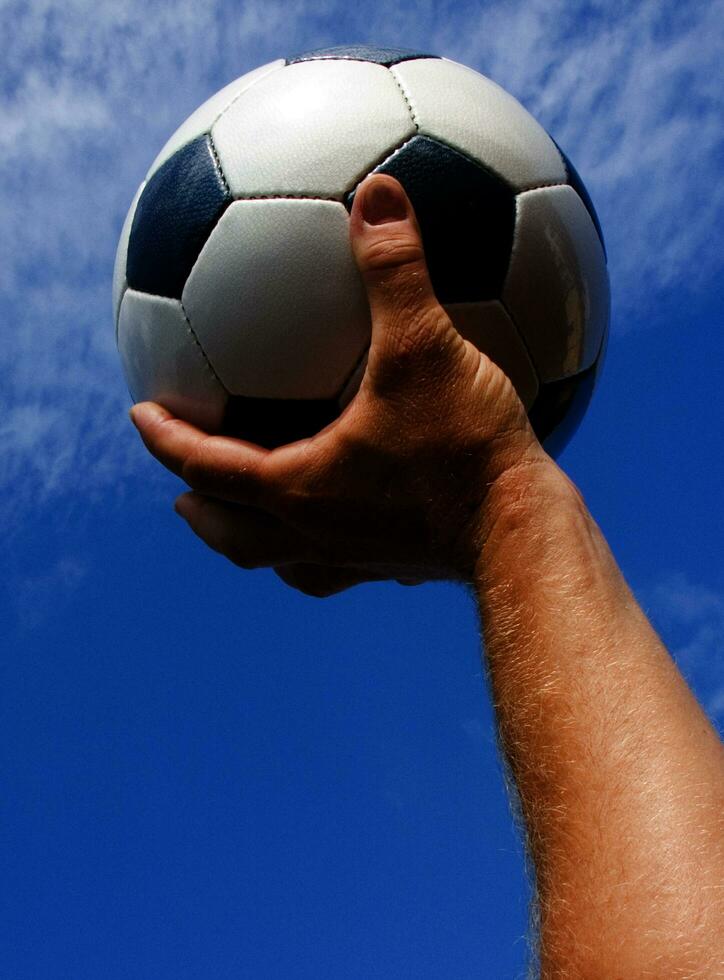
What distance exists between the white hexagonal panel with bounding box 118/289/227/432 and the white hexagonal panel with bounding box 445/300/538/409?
988 mm

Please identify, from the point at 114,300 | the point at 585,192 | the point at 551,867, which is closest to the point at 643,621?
the point at 551,867

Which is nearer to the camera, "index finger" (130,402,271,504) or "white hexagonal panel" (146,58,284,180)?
"index finger" (130,402,271,504)

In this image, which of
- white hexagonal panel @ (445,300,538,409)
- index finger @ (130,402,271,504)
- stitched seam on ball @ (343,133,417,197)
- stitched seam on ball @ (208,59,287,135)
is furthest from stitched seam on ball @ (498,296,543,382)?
stitched seam on ball @ (208,59,287,135)

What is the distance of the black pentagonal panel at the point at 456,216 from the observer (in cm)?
425

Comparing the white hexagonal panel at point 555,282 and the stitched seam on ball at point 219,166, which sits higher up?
the stitched seam on ball at point 219,166

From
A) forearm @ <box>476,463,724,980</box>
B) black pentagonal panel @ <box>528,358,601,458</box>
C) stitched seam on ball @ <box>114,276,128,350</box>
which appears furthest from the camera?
stitched seam on ball @ <box>114,276,128,350</box>

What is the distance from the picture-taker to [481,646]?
3.57 m

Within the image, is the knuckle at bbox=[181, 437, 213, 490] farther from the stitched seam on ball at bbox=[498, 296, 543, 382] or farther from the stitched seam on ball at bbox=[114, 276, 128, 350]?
the stitched seam on ball at bbox=[498, 296, 543, 382]

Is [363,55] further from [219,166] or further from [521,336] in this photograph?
[521,336]

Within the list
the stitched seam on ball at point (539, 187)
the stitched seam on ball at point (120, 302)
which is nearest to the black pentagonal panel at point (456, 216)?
the stitched seam on ball at point (539, 187)

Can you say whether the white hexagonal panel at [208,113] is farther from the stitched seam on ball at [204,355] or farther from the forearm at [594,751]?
the forearm at [594,751]

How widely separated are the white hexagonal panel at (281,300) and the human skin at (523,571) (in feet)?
0.59

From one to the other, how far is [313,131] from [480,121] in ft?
2.32

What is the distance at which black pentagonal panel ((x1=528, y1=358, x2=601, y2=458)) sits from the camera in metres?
4.84
